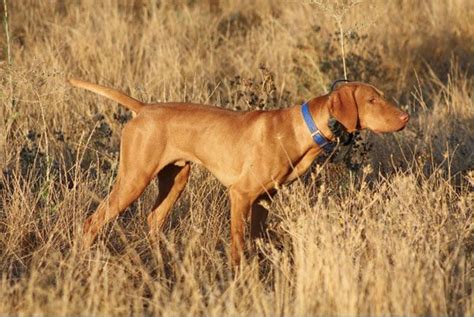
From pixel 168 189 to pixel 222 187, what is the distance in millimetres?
668

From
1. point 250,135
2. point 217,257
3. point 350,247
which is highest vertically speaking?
point 250,135

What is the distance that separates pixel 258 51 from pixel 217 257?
5140mm

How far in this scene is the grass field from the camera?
5.07m

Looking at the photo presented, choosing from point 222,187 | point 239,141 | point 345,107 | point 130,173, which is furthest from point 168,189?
point 345,107

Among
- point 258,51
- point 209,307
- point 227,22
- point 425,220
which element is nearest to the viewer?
point 209,307

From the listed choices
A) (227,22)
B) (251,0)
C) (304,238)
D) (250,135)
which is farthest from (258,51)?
(304,238)

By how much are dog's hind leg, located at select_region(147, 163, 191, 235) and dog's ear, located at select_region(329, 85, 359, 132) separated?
4.40 ft

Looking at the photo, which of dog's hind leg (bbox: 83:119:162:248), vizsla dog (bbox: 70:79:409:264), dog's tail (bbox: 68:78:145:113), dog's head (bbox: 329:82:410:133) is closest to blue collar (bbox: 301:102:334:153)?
vizsla dog (bbox: 70:79:409:264)

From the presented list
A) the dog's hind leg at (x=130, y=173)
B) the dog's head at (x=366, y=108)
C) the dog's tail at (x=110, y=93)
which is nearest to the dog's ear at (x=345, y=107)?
the dog's head at (x=366, y=108)

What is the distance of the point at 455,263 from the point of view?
5535 mm

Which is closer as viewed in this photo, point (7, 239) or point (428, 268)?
point (428, 268)

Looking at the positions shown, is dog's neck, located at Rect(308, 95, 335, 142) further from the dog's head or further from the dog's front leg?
the dog's front leg

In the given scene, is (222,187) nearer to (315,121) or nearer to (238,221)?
(238,221)

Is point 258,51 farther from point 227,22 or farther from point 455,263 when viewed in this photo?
point 455,263
